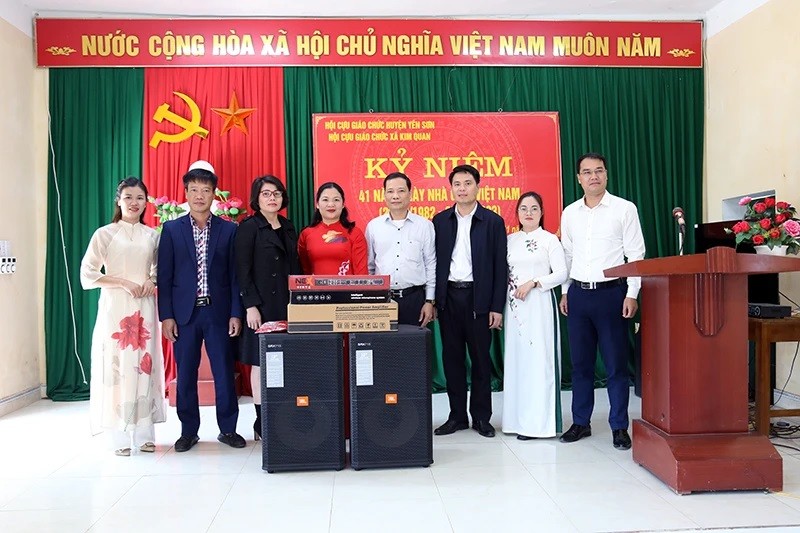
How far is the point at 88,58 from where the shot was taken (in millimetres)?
5160

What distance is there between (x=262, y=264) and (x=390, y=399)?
106 cm

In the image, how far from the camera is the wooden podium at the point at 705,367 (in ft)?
8.87

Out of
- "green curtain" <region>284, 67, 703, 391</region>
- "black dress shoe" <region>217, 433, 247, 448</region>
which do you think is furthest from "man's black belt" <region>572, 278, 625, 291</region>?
"black dress shoe" <region>217, 433, 247, 448</region>

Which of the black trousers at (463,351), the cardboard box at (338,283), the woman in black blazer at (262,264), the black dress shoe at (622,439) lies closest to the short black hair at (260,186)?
the woman in black blazer at (262,264)

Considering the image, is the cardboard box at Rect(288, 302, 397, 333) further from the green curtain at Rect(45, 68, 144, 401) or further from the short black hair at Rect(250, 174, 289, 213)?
the green curtain at Rect(45, 68, 144, 401)

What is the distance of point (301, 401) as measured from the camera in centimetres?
307

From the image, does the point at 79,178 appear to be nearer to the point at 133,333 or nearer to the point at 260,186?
the point at 133,333

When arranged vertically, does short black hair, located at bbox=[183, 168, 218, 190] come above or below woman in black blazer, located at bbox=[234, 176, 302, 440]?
above

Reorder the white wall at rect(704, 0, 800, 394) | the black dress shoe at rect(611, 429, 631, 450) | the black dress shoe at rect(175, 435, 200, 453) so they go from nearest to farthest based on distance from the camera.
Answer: the black dress shoe at rect(611, 429, 631, 450), the black dress shoe at rect(175, 435, 200, 453), the white wall at rect(704, 0, 800, 394)

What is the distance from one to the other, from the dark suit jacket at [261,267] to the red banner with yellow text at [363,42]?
2.25m

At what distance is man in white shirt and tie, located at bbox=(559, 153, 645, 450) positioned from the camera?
11.4 feet

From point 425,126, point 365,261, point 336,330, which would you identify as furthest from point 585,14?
point 336,330

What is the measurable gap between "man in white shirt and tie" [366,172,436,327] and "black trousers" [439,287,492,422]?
143 mm

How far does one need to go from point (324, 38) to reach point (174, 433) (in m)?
3.25
